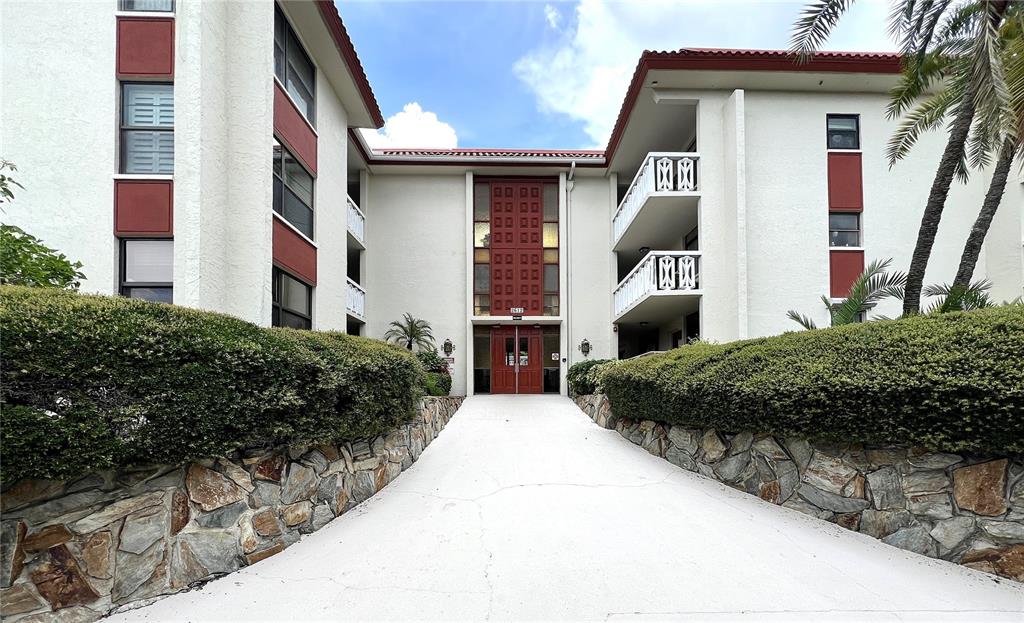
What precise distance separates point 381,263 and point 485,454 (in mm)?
10823

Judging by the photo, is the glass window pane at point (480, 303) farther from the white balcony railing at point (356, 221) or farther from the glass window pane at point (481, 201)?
the white balcony railing at point (356, 221)

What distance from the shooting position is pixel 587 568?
3867 mm

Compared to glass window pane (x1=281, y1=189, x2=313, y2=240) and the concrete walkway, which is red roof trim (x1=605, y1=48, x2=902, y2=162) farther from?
the concrete walkway

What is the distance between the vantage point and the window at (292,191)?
31.0 ft

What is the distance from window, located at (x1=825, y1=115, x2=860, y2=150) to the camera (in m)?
12.6

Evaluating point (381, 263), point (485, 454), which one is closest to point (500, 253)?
point (381, 263)

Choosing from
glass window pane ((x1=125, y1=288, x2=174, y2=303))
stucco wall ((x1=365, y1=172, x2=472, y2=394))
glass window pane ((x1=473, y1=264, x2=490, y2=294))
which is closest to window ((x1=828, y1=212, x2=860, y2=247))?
glass window pane ((x1=473, y1=264, x2=490, y2=294))

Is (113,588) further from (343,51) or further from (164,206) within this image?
(343,51)

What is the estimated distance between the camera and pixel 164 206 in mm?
7879

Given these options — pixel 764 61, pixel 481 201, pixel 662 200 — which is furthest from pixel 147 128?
pixel 764 61

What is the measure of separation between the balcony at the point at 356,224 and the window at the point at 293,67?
3.62m

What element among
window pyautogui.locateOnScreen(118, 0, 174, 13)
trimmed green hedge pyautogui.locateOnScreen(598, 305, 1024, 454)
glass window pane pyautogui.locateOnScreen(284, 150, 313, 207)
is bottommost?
trimmed green hedge pyautogui.locateOnScreen(598, 305, 1024, 454)

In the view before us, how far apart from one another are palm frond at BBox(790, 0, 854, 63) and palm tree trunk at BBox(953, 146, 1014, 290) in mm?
3488

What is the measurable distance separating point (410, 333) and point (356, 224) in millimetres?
3928
